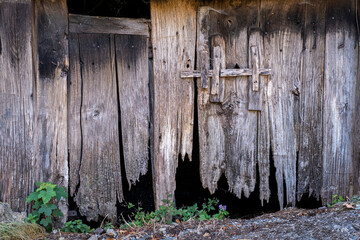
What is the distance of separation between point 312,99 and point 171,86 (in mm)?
1445

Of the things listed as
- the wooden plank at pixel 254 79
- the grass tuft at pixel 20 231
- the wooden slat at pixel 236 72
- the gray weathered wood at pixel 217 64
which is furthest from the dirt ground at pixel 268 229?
the wooden slat at pixel 236 72

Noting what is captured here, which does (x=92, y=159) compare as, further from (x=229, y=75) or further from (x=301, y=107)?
(x=301, y=107)

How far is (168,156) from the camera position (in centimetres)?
380

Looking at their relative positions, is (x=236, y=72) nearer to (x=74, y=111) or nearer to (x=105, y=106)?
(x=105, y=106)

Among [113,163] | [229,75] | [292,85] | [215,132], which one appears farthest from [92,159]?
[292,85]

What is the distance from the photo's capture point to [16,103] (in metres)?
3.30

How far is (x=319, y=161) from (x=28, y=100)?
9.54 feet

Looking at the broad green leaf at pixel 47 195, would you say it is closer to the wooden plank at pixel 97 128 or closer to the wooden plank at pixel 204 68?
the wooden plank at pixel 97 128

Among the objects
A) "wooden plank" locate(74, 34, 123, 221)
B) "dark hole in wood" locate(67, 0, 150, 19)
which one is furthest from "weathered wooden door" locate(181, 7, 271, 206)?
"dark hole in wood" locate(67, 0, 150, 19)

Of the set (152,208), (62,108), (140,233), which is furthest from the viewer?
(152,208)

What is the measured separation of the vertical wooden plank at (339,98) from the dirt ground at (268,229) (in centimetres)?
56

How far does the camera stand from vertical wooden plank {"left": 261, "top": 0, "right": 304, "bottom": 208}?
3.73 metres

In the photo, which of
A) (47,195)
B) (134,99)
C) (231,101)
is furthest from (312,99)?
(47,195)

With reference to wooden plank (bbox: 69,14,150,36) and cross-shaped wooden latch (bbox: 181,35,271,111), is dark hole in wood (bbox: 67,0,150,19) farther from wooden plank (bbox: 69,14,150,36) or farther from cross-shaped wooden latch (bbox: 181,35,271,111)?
cross-shaped wooden latch (bbox: 181,35,271,111)
